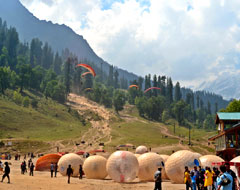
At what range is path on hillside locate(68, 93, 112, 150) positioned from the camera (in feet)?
284

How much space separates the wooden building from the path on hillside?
1609 inches

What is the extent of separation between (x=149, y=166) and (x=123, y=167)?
2724 millimetres

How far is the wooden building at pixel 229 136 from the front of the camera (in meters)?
38.8

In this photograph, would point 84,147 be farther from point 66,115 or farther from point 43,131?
point 66,115

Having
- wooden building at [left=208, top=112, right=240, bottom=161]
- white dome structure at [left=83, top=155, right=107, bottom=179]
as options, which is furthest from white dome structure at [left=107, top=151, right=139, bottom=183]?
wooden building at [left=208, top=112, right=240, bottom=161]

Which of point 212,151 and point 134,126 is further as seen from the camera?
point 134,126

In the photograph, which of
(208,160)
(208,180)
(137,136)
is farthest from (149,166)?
(137,136)

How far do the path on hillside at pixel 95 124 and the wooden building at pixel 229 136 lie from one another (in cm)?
4087

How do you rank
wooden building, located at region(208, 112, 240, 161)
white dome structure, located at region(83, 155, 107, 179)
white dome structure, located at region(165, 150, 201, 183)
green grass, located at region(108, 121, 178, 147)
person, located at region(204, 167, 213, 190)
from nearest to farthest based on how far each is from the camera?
person, located at region(204, 167, 213, 190), white dome structure, located at region(165, 150, 201, 183), white dome structure, located at region(83, 155, 107, 179), wooden building, located at region(208, 112, 240, 161), green grass, located at region(108, 121, 178, 147)

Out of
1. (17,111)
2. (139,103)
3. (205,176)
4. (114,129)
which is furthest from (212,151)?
(139,103)

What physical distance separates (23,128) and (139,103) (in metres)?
78.3

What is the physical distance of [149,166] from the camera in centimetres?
2570

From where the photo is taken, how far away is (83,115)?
134 metres

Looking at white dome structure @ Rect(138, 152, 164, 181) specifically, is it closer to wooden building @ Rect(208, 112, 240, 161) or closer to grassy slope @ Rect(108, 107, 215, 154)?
wooden building @ Rect(208, 112, 240, 161)
